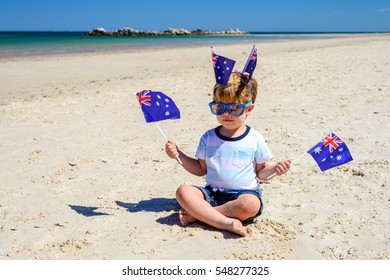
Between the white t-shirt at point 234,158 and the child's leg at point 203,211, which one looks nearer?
the child's leg at point 203,211

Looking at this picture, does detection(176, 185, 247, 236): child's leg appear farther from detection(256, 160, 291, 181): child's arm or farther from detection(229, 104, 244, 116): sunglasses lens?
detection(229, 104, 244, 116): sunglasses lens

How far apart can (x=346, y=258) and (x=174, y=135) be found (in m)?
3.06

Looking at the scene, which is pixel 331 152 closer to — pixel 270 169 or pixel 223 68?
pixel 270 169

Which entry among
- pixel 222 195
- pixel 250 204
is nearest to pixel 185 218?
pixel 222 195

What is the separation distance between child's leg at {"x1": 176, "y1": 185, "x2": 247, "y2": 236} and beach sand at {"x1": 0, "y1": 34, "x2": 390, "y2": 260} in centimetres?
7

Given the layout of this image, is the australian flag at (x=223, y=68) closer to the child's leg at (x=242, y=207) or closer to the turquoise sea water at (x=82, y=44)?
the child's leg at (x=242, y=207)

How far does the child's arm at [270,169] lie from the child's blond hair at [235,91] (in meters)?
0.50

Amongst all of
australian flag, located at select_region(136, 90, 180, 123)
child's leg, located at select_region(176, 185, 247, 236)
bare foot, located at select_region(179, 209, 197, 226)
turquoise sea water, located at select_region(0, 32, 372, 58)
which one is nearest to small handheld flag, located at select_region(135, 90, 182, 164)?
australian flag, located at select_region(136, 90, 180, 123)

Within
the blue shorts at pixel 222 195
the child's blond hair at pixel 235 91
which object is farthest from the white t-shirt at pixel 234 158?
the child's blond hair at pixel 235 91

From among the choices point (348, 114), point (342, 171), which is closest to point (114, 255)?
point (342, 171)

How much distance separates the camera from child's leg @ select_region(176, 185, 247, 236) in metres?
2.83

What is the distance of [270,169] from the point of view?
307 centimetres

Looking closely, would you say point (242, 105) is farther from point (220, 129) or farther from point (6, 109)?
point (6, 109)

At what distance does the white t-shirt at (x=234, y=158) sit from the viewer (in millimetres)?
3049
